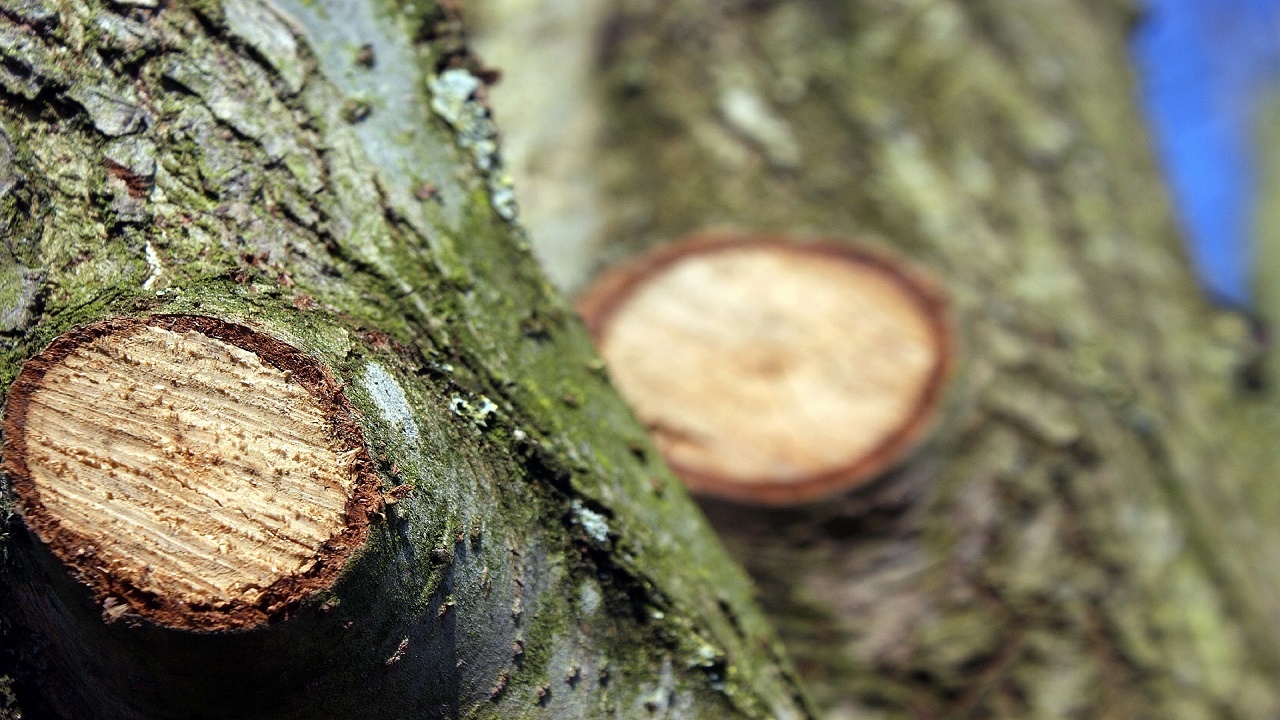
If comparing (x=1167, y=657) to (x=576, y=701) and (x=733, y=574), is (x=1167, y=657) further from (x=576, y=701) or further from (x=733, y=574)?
(x=576, y=701)

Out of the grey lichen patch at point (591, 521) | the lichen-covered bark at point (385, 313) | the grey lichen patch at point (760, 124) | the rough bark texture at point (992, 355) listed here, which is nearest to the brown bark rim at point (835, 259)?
the rough bark texture at point (992, 355)

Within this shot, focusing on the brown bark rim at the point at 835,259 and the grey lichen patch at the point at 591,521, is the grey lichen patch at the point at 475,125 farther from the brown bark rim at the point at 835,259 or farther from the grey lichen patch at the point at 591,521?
the brown bark rim at the point at 835,259

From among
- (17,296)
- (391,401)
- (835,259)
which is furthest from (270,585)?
(835,259)

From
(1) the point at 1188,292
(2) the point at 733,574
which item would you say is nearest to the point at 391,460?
(2) the point at 733,574

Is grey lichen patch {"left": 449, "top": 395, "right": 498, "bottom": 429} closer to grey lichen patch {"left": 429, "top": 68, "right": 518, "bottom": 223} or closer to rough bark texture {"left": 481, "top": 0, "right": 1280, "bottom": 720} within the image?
grey lichen patch {"left": 429, "top": 68, "right": 518, "bottom": 223}

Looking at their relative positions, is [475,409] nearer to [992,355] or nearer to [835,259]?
[835,259]

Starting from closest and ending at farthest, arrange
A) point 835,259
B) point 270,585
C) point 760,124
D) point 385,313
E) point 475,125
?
point 270,585
point 385,313
point 475,125
point 835,259
point 760,124

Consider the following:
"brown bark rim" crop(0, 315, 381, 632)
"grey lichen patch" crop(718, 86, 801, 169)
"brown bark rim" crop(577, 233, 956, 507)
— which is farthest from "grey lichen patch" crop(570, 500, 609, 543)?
"grey lichen patch" crop(718, 86, 801, 169)
